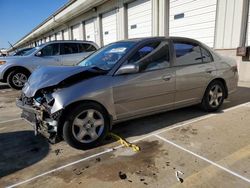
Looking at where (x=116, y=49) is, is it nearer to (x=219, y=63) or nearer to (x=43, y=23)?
(x=219, y=63)

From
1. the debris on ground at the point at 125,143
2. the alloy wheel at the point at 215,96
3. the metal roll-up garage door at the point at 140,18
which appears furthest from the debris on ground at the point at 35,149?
the metal roll-up garage door at the point at 140,18

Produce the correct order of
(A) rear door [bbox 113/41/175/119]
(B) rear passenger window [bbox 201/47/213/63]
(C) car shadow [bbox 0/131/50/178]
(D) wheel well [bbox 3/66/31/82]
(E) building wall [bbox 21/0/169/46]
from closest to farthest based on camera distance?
(C) car shadow [bbox 0/131/50/178]
(A) rear door [bbox 113/41/175/119]
(B) rear passenger window [bbox 201/47/213/63]
(D) wheel well [bbox 3/66/31/82]
(E) building wall [bbox 21/0/169/46]

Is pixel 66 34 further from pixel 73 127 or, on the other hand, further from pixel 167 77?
pixel 73 127

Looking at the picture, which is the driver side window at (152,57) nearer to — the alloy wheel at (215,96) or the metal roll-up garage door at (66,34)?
the alloy wheel at (215,96)

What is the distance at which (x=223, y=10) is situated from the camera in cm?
834

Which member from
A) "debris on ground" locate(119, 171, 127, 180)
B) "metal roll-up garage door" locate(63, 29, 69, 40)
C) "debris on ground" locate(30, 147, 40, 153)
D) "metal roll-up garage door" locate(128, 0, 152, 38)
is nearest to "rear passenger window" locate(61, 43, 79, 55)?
"metal roll-up garage door" locate(128, 0, 152, 38)

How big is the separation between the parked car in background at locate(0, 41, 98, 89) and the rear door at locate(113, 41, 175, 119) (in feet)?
18.6

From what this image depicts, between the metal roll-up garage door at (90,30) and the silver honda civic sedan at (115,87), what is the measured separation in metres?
13.9

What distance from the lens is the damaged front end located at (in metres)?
3.34

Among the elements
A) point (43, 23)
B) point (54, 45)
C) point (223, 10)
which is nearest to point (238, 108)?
point (223, 10)

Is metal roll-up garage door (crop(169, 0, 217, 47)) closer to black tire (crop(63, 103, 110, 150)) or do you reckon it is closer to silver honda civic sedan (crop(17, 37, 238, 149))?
silver honda civic sedan (crop(17, 37, 238, 149))

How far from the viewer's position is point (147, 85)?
3957 mm

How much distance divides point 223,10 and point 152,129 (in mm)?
6185

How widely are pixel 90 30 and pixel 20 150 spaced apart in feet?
52.7
